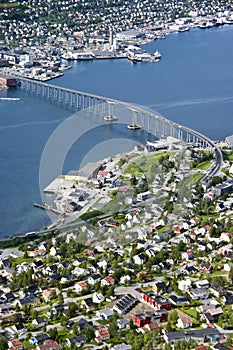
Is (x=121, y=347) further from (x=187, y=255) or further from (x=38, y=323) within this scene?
(x=187, y=255)

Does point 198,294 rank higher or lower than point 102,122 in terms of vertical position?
higher

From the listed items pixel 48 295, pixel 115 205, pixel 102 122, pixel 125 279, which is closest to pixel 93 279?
pixel 125 279

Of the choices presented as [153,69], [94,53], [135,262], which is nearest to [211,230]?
[135,262]

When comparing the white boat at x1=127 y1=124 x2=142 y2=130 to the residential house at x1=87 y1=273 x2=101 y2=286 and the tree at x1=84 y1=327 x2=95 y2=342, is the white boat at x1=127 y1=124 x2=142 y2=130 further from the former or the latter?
the tree at x1=84 y1=327 x2=95 y2=342

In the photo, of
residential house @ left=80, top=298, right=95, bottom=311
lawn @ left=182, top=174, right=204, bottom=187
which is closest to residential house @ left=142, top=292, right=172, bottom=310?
residential house @ left=80, top=298, right=95, bottom=311

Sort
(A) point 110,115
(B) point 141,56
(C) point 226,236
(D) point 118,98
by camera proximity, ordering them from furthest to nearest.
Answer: (B) point 141,56 → (D) point 118,98 → (A) point 110,115 → (C) point 226,236

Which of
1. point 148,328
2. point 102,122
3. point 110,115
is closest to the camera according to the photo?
point 148,328
